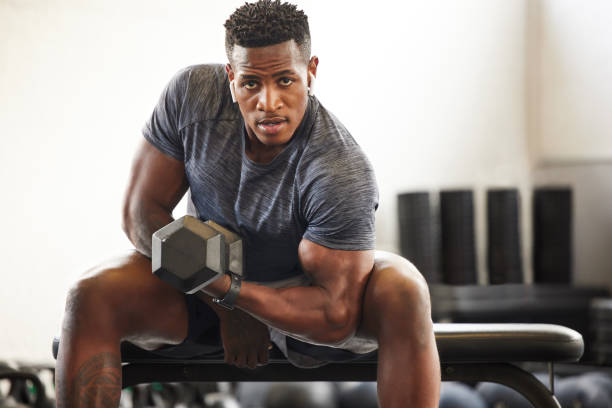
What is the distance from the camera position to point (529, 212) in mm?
3820

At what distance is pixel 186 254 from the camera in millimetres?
847

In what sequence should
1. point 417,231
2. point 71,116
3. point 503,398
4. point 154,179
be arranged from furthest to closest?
point 417,231, point 503,398, point 71,116, point 154,179

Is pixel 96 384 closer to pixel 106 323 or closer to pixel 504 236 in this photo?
pixel 106 323

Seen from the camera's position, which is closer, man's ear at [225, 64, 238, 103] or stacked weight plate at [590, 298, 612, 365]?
man's ear at [225, 64, 238, 103]

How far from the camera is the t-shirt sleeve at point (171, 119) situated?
1049mm

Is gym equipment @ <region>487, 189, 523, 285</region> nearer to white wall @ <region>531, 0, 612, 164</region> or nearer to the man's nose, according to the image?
white wall @ <region>531, 0, 612, 164</region>

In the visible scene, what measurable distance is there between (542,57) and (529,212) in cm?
86

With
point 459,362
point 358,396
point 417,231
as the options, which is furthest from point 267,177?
point 417,231

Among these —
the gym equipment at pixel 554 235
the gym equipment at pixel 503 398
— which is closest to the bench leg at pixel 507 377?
the gym equipment at pixel 503 398

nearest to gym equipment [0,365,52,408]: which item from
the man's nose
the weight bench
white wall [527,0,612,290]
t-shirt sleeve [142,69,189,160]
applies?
the weight bench

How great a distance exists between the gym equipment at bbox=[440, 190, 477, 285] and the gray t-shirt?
2.22m

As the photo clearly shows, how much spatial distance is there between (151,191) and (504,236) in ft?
8.21

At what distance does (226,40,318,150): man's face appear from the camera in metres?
0.91

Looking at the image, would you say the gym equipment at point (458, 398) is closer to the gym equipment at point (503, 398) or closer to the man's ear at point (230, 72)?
the gym equipment at point (503, 398)
